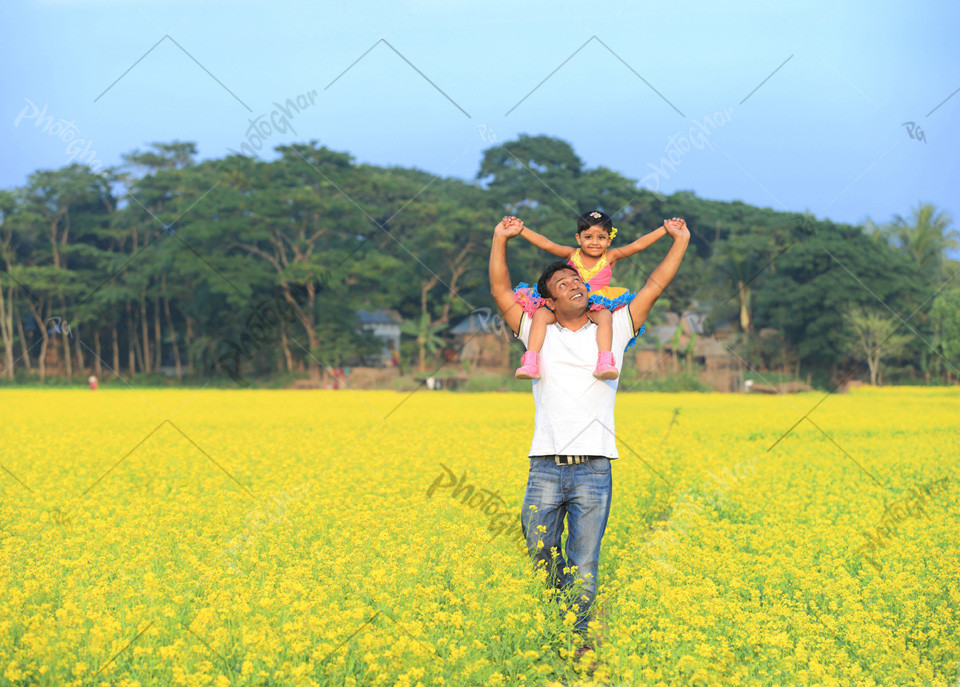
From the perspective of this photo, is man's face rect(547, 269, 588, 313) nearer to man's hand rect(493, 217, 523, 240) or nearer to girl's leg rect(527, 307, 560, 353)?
girl's leg rect(527, 307, 560, 353)

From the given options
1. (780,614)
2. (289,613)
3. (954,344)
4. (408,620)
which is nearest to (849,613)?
(780,614)

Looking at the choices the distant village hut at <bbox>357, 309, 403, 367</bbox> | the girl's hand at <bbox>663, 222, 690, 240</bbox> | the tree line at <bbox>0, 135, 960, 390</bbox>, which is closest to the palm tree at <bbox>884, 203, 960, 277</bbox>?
the tree line at <bbox>0, 135, 960, 390</bbox>

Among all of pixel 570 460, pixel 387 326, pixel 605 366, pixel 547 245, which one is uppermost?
pixel 387 326

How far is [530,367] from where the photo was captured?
4.12 metres

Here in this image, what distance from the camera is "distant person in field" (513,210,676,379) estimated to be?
13.3 feet

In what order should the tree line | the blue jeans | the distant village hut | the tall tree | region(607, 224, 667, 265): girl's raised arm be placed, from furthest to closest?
A: the distant village hut
the tree line
the tall tree
the blue jeans
region(607, 224, 667, 265): girl's raised arm

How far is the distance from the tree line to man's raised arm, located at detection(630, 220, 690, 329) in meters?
32.1

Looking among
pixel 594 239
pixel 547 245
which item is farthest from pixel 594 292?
pixel 547 245

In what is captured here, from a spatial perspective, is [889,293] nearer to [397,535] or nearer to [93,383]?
[93,383]

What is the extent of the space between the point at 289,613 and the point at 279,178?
130ft

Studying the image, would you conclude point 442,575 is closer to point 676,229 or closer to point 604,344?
point 604,344

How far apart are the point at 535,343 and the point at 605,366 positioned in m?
0.38

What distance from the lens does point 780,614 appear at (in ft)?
14.1

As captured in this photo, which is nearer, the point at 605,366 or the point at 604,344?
the point at 605,366
